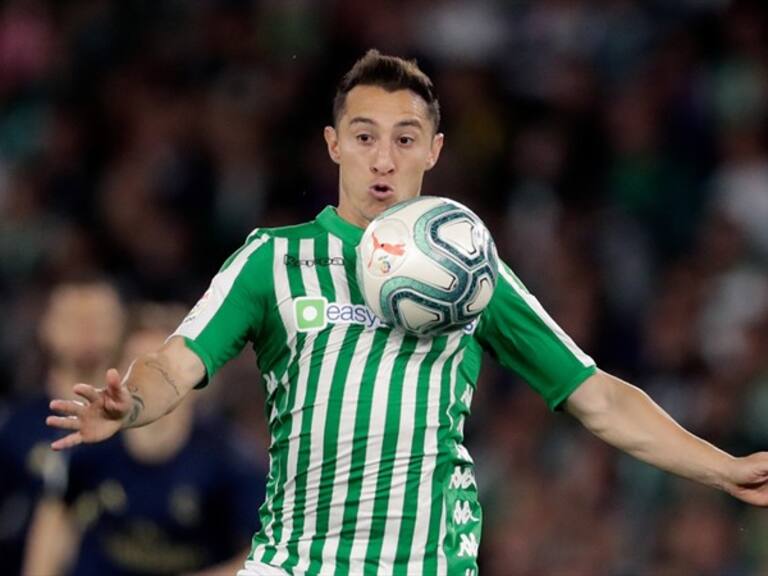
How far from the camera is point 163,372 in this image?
4.55 m

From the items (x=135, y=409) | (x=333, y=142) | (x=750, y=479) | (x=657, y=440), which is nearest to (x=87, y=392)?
(x=135, y=409)

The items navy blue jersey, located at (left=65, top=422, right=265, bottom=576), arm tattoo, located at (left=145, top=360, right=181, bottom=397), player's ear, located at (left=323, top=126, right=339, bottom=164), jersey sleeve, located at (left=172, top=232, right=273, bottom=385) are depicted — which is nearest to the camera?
arm tattoo, located at (left=145, top=360, right=181, bottom=397)

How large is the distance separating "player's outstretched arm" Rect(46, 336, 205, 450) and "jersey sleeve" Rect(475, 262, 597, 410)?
33.8 inches

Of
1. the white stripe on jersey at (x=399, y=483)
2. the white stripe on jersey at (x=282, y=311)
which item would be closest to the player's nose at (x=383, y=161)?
the white stripe on jersey at (x=282, y=311)

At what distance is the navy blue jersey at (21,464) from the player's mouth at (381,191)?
2.84 m

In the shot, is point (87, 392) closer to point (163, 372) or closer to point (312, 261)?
point (163, 372)

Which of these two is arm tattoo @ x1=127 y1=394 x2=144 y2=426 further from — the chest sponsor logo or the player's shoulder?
the player's shoulder

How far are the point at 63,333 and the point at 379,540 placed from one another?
10.7 feet

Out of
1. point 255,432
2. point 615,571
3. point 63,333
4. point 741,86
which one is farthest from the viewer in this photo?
point 741,86

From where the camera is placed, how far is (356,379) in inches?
187

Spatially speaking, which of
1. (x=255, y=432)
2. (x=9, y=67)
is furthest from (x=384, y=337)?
(x=9, y=67)

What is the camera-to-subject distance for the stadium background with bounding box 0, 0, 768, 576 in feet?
32.2

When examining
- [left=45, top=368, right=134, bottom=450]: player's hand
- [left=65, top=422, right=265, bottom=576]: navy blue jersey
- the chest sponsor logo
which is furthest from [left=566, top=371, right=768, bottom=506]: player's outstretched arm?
[left=65, top=422, right=265, bottom=576]: navy blue jersey

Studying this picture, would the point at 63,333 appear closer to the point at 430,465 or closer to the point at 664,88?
the point at 430,465
